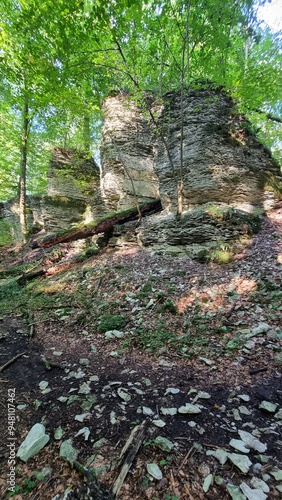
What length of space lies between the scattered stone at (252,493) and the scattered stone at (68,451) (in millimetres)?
1340

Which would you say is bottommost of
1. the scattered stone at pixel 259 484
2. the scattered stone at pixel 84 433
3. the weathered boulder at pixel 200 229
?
the scattered stone at pixel 84 433

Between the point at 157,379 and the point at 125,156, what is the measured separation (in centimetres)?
1006

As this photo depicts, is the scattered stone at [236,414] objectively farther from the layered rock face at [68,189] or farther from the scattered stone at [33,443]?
the layered rock face at [68,189]

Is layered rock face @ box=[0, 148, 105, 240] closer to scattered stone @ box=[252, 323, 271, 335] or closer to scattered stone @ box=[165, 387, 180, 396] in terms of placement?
scattered stone @ box=[252, 323, 271, 335]

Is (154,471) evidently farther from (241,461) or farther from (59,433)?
(59,433)

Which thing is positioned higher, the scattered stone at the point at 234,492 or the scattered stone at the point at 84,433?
the scattered stone at the point at 234,492

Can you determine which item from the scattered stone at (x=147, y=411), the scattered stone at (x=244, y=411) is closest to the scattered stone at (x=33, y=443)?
the scattered stone at (x=147, y=411)

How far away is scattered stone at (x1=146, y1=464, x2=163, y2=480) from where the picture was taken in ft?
5.30

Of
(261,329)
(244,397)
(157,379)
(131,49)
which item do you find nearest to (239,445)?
(244,397)

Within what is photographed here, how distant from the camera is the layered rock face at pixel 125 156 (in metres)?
10.4

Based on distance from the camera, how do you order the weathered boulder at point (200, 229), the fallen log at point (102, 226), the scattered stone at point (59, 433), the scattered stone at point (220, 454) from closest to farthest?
the scattered stone at point (220, 454) < the scattered stone at point (59, 433) < the weathered boulder at point (200, 229) < the fallen log at point (102, 226)

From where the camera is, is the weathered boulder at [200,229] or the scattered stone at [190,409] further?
the weathered boulder at [200,229]

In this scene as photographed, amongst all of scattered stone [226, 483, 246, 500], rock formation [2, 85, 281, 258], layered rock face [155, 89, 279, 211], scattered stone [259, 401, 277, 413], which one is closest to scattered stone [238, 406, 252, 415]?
scattered stone [259, 401, 277, 413]

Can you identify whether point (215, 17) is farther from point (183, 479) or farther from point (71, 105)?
point (183, 479)
